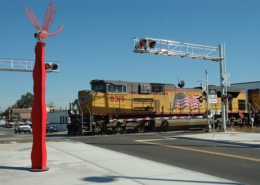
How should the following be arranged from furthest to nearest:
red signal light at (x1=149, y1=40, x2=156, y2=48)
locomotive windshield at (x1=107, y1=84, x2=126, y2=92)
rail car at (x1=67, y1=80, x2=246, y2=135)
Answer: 1. locomotive windshield at (x1=107, y1=84, x2=126, y2=92)
2. rail car at (x1=67, y1=80, x2=246, y2=135)
3. red signal light at (x1=149, y1=40, x2=156, y2=48)

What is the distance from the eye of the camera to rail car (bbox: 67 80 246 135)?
22.0 metres

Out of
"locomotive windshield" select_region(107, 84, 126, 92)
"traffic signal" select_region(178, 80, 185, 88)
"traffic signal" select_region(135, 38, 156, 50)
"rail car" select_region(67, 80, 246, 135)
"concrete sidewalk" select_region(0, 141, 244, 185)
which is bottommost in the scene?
"concrete sidewalk" select_region(0, 141, 244, 185)

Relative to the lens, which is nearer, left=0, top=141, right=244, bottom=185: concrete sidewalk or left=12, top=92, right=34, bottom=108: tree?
left=0, top=141, right=244, bottom=185: concrete sidewalk

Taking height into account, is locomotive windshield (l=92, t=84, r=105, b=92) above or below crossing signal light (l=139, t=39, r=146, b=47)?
below

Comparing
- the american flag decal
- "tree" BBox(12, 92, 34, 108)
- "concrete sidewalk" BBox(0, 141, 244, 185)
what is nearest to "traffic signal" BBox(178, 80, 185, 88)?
the american flag decal

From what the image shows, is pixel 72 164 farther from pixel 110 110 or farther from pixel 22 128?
pixel 22 128

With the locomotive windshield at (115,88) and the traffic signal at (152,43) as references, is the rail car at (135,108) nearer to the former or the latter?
the locomotive windshield at (115,88)

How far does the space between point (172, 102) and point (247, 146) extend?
11.4 metres

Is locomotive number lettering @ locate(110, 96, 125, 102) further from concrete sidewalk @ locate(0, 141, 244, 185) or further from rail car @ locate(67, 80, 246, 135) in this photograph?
concrete sidewalk @ locate(0, 141, 244, 185)

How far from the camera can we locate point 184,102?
25766 millimetres

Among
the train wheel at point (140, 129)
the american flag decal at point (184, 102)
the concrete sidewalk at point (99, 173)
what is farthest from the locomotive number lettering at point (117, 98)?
the concrete sidewalk at point (99, 173)

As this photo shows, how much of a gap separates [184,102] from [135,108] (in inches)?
193

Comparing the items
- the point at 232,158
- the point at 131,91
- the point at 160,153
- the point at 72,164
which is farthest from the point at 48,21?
the point at 131,91

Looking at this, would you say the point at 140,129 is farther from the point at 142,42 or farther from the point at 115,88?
the point at 142,42
